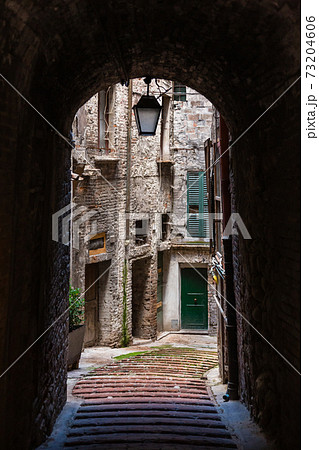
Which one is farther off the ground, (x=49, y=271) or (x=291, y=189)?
(x=291, y=189)

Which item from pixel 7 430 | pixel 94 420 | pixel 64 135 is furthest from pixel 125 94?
pixel 7 430

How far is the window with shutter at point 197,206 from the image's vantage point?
14758 mm

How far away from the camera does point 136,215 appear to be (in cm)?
1234

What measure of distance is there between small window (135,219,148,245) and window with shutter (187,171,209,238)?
7.55 feet

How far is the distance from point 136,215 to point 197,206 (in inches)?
126

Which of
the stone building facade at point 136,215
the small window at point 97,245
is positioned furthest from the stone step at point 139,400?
the small window at point 97,245

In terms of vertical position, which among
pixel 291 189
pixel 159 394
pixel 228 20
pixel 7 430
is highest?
pixel 228 20

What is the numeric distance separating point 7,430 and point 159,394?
9.25 feet

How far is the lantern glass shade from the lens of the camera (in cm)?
518

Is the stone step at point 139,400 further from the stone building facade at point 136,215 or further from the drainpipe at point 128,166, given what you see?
the drainpipe at point 128,166

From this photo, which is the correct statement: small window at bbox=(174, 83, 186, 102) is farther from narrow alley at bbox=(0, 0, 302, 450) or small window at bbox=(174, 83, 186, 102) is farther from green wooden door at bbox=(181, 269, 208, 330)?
narrow alley at bbox=(0, 0, 302, 450)

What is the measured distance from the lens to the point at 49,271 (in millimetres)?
4422

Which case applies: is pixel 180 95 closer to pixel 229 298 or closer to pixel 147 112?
pixel 147 112
